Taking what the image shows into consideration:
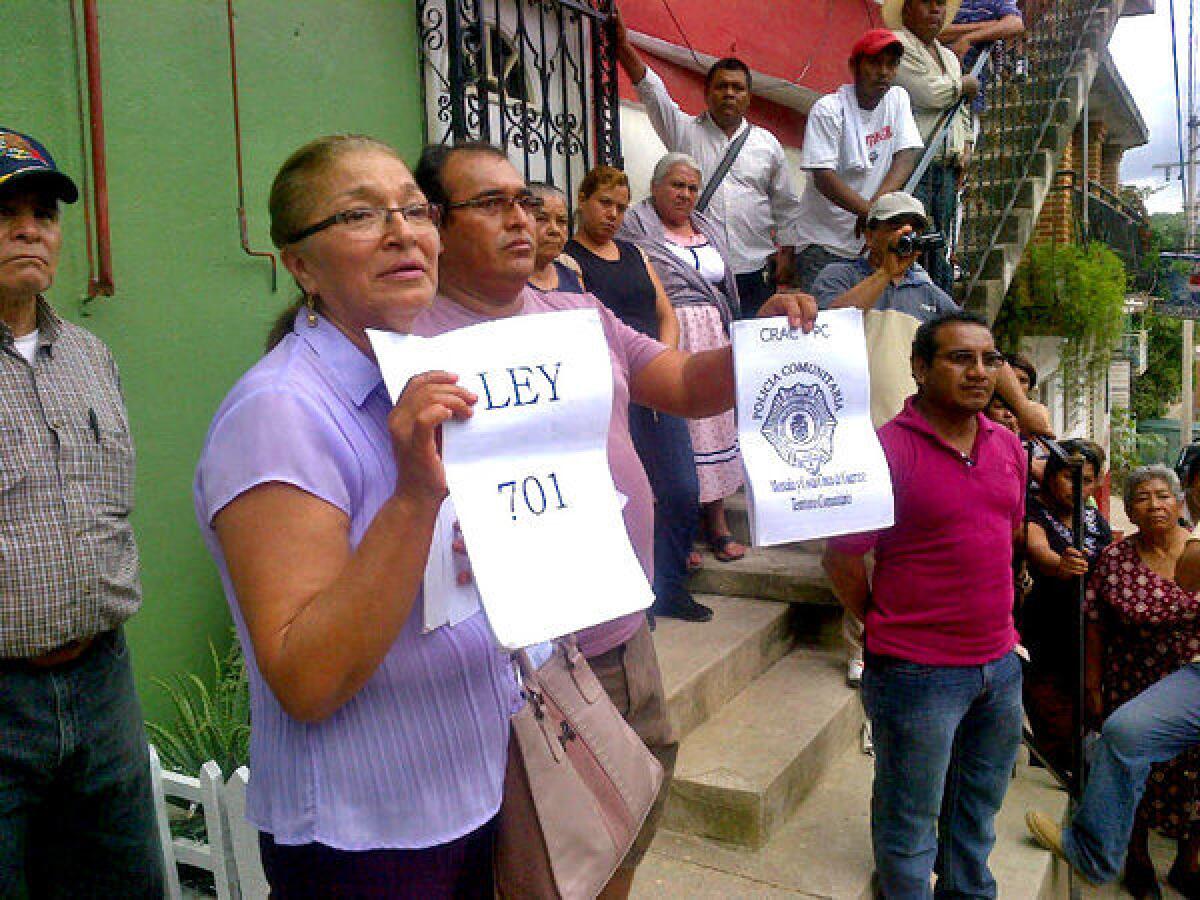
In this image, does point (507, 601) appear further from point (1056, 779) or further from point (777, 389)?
point (1056, 779)

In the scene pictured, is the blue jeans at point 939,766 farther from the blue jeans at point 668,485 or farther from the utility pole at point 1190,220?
the utility pole at point 1190,220

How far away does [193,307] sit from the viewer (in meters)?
3.33

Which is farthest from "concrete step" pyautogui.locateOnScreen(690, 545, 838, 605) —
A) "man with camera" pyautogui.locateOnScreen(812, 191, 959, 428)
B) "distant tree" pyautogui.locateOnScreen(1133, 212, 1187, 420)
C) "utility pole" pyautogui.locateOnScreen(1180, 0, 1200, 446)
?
"distant tree" pyautogui.locateOnScreen(1133, 212, 1187, 420)

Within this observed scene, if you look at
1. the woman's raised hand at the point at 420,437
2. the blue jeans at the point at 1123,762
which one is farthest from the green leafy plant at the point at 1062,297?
the woman's raised hand at the point at 420,437

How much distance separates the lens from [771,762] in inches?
131

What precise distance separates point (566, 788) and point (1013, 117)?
803cm

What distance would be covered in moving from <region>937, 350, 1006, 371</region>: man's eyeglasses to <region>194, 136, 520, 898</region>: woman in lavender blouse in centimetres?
184

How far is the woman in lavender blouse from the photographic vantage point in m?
1.09

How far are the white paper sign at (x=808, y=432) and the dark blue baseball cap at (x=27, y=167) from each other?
1.54m

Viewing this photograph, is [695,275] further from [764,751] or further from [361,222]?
[361,222]

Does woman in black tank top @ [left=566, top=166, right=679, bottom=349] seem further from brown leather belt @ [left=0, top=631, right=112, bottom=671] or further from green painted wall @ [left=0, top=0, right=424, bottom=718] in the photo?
brown leather belt @ [left=0, top=631, right=112, bottom=671]

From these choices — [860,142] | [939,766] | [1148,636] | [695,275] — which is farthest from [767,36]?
[939,766]

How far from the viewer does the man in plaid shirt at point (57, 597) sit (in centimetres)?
202

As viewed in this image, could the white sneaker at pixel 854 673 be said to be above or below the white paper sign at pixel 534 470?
below
